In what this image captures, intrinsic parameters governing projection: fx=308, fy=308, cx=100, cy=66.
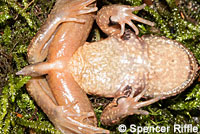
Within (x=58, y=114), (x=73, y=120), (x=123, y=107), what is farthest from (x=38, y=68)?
(x=123, y=107)

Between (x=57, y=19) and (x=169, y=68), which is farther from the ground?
(x=57, y=19)

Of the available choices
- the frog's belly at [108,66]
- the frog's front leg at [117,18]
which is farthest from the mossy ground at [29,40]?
the frog's belly at [108,66]

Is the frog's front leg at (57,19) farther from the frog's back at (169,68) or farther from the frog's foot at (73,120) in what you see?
the frog's back at (169,68)

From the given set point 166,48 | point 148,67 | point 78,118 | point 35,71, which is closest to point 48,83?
point 35,71

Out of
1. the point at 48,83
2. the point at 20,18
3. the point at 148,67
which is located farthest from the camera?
the point at 20,18

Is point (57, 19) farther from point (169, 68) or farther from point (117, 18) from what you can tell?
point (169, 68)

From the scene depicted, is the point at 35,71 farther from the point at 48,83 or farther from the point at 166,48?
the point at 166,48
